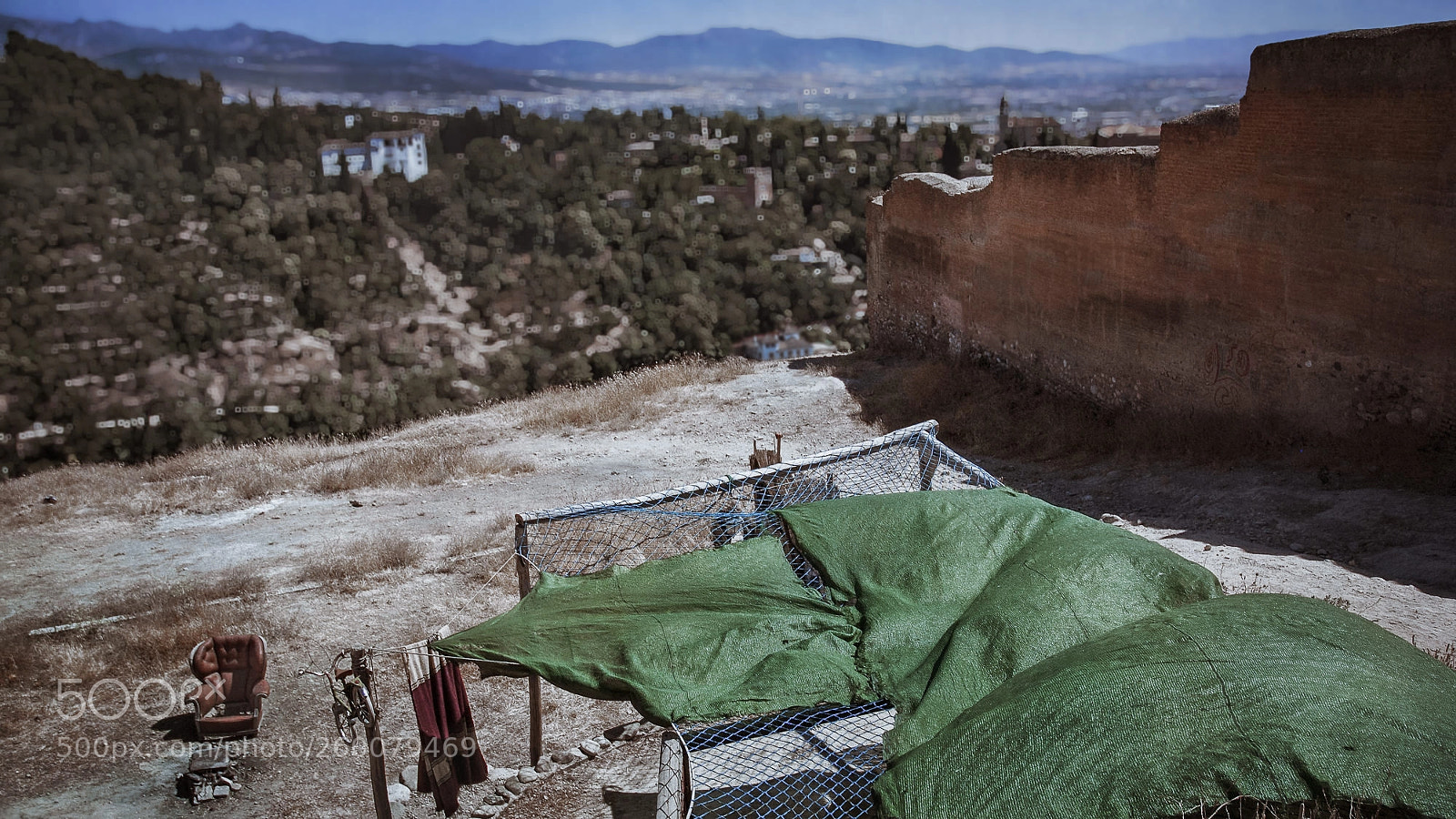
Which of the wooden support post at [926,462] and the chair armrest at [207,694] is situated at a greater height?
the wooden support post at [926,462]

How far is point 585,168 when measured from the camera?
4691cm

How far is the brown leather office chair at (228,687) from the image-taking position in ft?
22.0

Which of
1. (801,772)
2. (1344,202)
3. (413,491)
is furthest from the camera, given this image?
(413,491)

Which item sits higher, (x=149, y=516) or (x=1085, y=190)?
(x=1085, y=190)

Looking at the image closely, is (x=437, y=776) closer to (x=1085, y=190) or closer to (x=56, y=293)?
(x=1085, y=190)

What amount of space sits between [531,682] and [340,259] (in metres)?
33.6

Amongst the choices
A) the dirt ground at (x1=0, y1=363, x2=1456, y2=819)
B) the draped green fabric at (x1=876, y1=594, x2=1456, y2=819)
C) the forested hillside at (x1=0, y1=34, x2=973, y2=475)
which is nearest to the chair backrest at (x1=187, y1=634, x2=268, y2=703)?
the dirt ground at (x1=0, y1=363, x2=1456, y2=819)

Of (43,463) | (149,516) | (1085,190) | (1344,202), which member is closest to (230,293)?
(43,463)

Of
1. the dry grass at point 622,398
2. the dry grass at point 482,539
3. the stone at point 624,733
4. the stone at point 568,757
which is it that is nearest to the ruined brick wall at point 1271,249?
the dry grass at point 622,398

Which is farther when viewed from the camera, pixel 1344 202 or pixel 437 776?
pixel 1344 202

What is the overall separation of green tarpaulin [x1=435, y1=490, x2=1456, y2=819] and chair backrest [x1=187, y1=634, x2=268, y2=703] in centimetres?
275

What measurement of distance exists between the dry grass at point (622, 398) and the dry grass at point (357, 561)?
475 centimetres

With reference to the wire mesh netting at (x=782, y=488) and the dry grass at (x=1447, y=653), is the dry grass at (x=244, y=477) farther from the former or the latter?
the dry grass at (x=1447, y=653)

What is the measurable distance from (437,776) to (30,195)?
40633 millimetres
